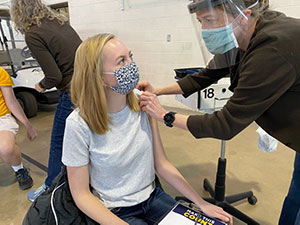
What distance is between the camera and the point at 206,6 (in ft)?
2.85

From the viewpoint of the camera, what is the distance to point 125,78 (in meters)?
0.97

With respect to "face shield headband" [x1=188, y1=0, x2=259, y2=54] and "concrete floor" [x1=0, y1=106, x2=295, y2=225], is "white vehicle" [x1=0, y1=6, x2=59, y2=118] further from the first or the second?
"face shield headband" [x1=188, y1=0, x2=259, y2=54]

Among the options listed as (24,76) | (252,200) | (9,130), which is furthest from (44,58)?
(24,76)

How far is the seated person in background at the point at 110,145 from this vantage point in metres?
0.93

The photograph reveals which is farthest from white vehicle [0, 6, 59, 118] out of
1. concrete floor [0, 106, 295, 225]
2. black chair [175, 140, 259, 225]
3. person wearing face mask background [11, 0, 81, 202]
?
black chair [175, 140, 259, 225]

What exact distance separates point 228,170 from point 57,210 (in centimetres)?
164

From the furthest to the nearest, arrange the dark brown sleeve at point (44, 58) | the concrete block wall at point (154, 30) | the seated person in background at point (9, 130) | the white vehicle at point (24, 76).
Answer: the white vehicle at point (24, 76) → the concrete block wall at point (154, 30) → the seated person in background at point (9, 130) → the dark brown sleeve at point (44, 58)

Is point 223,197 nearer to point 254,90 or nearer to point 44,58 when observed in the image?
point 254,90

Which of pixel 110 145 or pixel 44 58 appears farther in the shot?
pixel 44 58

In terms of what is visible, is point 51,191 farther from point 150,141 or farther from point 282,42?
point 282,42

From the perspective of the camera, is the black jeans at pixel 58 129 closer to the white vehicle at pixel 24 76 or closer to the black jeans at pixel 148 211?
the black jeans at pixel 148 211

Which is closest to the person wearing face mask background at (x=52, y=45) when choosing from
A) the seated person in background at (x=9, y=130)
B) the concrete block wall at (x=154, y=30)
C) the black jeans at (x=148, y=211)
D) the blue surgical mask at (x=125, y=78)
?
the seated person in background at (x=9, y=130)

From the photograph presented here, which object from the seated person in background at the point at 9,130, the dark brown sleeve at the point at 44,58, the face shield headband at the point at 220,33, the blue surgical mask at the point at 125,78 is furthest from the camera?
the seated person in background at the point at 9,130

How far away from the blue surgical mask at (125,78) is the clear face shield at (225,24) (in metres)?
0.34
